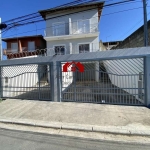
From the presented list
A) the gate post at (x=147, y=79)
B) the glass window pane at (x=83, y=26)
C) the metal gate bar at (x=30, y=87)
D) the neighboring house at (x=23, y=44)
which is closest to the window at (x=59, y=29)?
the glass window pane at (x=83, y=26)

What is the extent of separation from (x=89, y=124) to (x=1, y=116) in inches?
141

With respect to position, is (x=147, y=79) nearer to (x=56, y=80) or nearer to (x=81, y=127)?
(x=81, y=127)

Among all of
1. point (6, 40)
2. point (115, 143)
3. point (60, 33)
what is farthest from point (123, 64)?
point (6, 40)

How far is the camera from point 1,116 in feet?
14.6

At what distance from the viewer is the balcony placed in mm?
13930

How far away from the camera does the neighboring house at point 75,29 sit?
14008mm

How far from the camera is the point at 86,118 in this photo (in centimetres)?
399

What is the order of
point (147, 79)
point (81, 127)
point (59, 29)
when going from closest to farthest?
1. point (81, 127)
2. point (147, 79)
3. point (59, 29)

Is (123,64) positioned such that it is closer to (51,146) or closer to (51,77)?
(51,77)

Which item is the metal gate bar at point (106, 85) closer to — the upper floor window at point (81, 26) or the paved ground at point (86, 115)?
the paved ground at point (86, 115)

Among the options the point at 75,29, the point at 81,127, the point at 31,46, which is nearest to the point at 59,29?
the point at 75,29

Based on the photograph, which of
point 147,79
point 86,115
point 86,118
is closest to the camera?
point 86,118

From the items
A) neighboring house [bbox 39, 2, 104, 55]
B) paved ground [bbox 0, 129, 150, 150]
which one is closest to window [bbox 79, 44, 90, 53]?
Result: neighboring house [bbox 39, 2, 104, 55]

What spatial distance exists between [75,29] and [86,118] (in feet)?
42.7
